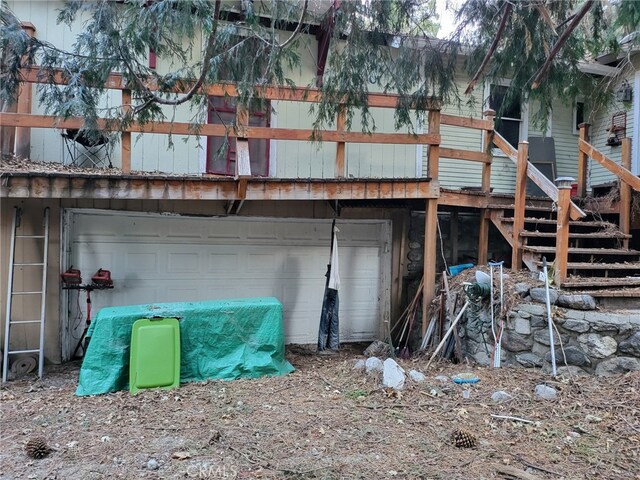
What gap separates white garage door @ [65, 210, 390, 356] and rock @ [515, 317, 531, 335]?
113 inches

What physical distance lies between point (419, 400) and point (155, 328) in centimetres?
263

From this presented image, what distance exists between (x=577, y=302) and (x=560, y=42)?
7.92 ft

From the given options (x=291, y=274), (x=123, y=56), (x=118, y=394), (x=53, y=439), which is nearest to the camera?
(x=53, y=439)

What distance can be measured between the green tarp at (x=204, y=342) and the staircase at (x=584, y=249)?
310 centimetres

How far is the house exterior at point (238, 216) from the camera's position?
5.54m

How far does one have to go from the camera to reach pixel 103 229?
6195 millimetres

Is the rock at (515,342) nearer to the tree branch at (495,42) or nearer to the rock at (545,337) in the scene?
the rock at (545,337)

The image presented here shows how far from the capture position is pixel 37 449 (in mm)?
3158

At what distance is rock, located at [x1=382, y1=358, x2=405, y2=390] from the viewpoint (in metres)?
4.33

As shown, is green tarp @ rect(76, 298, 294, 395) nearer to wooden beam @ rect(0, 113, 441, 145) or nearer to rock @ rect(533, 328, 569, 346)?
wooden beam @ rect(0, 113, 441, 145)

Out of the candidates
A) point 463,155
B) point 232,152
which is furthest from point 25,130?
point 463,155

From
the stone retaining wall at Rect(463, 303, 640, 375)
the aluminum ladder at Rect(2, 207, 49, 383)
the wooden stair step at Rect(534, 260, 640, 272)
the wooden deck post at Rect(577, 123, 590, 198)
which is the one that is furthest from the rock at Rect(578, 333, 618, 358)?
the aluminum ladder at Rect(2, 207, 49, 383)

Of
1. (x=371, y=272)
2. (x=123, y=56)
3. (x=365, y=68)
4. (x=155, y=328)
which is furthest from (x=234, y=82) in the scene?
(x=371, y=272)

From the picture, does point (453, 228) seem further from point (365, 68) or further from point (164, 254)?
point (164, 254)
